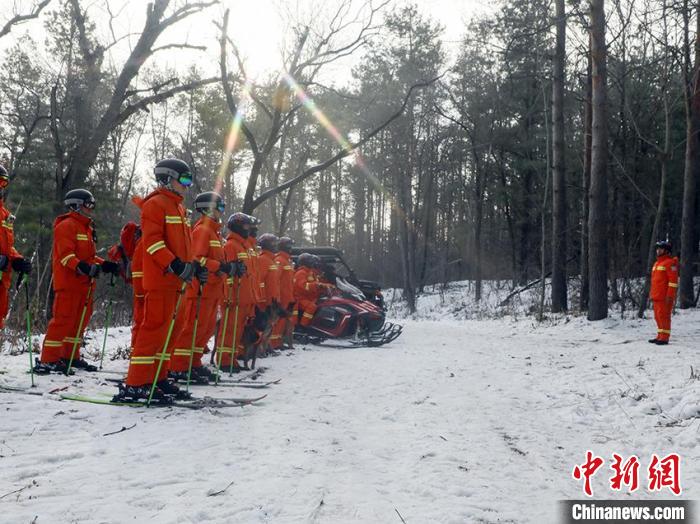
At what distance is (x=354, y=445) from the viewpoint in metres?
4.33

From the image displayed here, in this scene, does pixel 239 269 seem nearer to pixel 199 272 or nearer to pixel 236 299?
pixel 236 299

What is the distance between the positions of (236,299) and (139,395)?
2.86m

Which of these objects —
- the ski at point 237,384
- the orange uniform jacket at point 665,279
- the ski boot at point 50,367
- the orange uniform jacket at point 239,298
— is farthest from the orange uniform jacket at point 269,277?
the orange uniform jacket at point 665,279

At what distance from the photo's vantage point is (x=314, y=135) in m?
29.7

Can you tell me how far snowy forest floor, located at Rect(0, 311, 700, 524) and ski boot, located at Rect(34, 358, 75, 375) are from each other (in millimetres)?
256

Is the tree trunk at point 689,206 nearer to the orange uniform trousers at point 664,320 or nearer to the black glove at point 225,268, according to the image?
the orange uniform trousers at point 664,320

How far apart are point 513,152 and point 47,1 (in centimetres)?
2138

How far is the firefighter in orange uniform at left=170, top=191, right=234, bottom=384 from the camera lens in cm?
684

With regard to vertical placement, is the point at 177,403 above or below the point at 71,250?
below

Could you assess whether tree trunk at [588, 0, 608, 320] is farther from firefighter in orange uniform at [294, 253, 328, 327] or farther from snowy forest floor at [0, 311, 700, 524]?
firefighter in orange uniform at [294, 253, 328, 327]

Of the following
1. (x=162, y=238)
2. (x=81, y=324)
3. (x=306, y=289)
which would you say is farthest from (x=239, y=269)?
(x=306, y=289)

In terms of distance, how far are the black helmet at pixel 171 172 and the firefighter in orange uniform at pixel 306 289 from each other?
6272mm

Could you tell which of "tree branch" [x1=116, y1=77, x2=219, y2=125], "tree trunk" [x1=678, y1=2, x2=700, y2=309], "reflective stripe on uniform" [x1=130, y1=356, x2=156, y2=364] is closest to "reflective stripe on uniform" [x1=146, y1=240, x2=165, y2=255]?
"reflective stripe on uniform" [x1=130, y1=356, x2=156, y2=364]

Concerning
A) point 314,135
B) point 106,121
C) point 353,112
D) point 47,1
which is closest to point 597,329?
point 106,121
